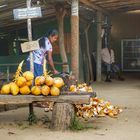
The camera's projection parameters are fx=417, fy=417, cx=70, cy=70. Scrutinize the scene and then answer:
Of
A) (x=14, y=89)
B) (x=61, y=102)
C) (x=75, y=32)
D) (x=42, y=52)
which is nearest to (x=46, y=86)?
(x=61, y=102)

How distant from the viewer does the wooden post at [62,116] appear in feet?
22.7

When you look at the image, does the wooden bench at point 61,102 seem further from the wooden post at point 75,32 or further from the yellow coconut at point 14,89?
the wooden post at point 75,32

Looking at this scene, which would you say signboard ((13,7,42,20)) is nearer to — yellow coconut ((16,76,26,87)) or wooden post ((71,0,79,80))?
yellow coconut ((16,76,26,87))

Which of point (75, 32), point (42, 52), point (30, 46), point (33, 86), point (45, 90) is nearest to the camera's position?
point (45, 90)

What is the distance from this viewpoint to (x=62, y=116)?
6914 mm

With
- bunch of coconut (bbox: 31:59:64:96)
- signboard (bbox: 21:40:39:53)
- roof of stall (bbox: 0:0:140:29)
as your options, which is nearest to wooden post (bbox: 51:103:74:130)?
bunch of coconut (bbox: 31:59:64:96)

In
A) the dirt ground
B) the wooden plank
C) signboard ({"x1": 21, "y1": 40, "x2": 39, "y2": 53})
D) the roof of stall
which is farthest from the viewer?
the roof of stall

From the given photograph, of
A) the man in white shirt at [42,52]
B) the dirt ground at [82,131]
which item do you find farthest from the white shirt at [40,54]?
the dirt ground at [82,131]

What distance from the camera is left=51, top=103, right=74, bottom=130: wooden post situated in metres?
6.91

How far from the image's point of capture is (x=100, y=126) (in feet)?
24.5

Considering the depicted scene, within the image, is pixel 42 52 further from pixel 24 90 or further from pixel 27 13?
pixel 24 90

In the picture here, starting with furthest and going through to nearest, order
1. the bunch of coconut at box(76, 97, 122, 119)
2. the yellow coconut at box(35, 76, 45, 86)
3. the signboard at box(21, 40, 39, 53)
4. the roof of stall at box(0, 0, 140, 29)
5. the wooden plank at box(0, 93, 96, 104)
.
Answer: the roof of stall at box(0, 0, 140, 29) < the bunch of coconut at box(76, 97, 122, 119) < the signboard at box(21, 40, 39, 53) < the yellow coconut at box(35, 76, 45, 86) < the wooden plank at box(0, 93, 96, 104)

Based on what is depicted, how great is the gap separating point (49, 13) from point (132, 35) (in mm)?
8766

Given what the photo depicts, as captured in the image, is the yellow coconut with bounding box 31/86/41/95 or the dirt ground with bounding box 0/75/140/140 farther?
the yellow coconut with bounding box 31/86/41/95
